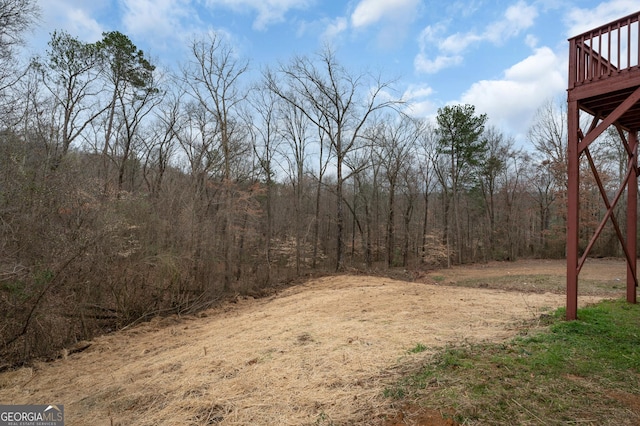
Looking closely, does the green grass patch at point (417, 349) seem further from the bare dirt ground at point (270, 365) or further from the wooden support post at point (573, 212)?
the wooden support post at point (573, 212)

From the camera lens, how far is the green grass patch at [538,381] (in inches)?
96.3

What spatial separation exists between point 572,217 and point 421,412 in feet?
13.3

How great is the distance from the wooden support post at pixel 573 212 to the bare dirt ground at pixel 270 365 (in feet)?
2.62

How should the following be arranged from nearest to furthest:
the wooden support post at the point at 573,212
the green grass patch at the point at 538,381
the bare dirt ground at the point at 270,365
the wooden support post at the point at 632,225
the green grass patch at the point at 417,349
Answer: the green grass patch at the point at 538,381 → the bare dirt ground at the point at 270,365 → the green grass patch at the point at 417,349 → the wooden support post at the point at 573,212 → the wooden support post at the point at 632,225

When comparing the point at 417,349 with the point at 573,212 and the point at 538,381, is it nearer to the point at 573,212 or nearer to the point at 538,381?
the point at 538,381

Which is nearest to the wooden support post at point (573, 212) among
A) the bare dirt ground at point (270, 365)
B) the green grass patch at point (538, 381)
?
the green grass patch at point (538, 381)

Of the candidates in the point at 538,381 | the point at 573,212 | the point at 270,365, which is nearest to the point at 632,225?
the point at 573,212

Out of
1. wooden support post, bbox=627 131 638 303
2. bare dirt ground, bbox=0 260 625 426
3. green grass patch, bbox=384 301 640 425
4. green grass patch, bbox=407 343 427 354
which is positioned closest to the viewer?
green grass patch, bbox=384 301 640 425

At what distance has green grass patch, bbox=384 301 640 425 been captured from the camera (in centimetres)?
245

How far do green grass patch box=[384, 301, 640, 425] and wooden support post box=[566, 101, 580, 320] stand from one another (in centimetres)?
64

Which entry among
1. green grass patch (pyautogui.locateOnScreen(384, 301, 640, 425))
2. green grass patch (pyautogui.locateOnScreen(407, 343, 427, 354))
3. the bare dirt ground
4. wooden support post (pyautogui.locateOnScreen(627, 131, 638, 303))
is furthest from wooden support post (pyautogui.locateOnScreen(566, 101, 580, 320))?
green grass patch (pyautogui.locateOnScreen(407, 343, 427, 354))

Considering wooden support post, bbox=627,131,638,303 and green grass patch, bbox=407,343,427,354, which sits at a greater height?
wooden support post, bbox=627,131,638,303

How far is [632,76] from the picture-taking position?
178 inches

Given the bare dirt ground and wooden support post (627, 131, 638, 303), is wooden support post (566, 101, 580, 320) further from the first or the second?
wooden support post (627, 131, 638, 303)
